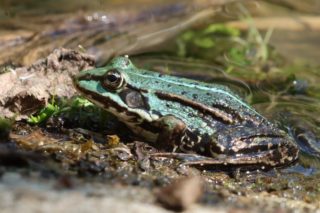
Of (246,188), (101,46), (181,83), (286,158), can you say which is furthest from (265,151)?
(101,46)

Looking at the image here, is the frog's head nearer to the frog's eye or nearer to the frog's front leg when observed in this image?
the frog's eye

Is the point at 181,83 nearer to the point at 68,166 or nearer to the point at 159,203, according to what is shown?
the point at 68,166

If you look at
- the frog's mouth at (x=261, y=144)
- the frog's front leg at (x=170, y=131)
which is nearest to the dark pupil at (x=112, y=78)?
the frog's front leg at (x=170, y=131)

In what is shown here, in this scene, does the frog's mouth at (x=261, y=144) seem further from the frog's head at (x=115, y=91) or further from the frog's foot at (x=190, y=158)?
the frog's head at (x=115, y=91)

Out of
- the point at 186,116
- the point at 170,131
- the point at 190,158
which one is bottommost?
the point at 190,158

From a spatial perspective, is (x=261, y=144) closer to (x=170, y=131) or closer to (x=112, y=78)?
(x=170, y=131)

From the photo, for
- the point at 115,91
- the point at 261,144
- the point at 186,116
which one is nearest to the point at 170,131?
the point at 186,116

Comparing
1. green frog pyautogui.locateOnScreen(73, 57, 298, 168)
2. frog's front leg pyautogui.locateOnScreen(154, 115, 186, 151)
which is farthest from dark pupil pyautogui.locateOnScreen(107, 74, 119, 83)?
frog's front leg pyautogui.locateOnScreen(154, 115, 186, 151)
